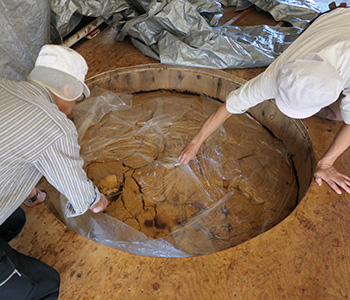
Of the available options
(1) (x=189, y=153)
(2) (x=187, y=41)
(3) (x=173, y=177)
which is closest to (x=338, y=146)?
(1) (x=189, y=153)

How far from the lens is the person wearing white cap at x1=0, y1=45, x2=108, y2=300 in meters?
0.80

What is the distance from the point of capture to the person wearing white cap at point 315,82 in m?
0.85

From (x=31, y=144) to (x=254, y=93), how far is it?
775 millimetres

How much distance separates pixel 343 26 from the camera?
3.45 ft

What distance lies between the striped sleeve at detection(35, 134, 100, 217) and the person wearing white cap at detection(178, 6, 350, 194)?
0.63 metres

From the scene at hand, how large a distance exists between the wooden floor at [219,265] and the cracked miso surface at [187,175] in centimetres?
25

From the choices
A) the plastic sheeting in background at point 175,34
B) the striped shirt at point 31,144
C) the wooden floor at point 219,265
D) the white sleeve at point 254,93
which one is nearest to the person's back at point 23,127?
the striped shirt at point 31,144

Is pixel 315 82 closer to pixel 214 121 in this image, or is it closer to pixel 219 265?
pixel 214 121

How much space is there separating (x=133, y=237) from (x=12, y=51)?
3.60 ft

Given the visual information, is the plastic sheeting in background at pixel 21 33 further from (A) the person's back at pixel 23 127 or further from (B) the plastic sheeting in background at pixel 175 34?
(A) the person's back at pixel 23 127

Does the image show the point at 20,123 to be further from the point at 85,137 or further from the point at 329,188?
the point at 329,188

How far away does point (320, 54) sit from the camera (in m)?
0.92

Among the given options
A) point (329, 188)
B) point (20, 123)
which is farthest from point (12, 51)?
point (329, 188)

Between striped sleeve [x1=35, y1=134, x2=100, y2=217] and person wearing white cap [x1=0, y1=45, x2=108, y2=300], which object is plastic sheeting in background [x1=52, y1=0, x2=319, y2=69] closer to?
person wearing white cap [x1=0, y1=45, x2=108, y2=300]
